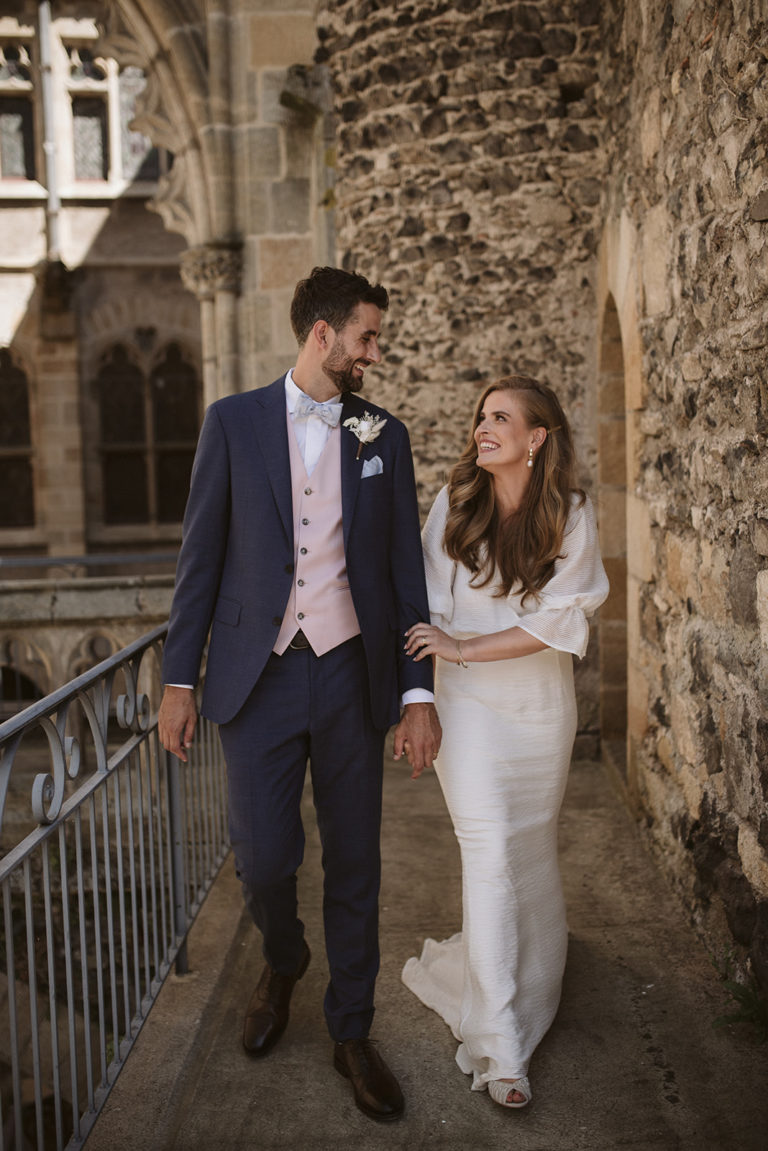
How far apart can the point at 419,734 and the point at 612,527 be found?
310 centimetres

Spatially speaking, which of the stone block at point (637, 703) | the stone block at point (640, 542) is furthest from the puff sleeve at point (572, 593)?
the stone block at point (637, 703)

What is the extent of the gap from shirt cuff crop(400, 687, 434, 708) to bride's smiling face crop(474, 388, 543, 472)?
60 cm

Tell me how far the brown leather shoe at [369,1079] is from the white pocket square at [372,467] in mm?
1386

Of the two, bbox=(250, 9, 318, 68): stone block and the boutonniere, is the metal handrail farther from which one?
bbox=(250, 9, 318, 68): stone block

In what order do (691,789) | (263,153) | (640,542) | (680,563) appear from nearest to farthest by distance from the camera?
(691,789) → (680,563) → (640,542) → (263,153)

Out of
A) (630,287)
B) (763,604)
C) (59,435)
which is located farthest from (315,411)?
(59,435)

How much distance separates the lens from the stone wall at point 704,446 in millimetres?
2820

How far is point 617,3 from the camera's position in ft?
16.0

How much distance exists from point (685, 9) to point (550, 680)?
212cm

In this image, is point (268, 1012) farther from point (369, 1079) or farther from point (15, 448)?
point (15, 448)

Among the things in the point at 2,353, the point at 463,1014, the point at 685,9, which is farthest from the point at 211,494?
the point at 2,353

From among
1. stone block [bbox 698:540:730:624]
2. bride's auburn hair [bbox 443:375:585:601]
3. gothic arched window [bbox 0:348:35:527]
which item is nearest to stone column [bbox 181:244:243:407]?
stone block [bbox 698:540:730:624]

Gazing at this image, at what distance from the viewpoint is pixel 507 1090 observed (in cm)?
257

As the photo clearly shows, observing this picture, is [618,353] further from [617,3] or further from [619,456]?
[617,3]
